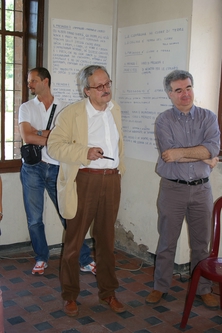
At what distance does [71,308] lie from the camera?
2.95 metres

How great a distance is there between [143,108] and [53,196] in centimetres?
117

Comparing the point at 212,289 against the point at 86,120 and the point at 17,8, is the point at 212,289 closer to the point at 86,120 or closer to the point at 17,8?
the point at 86,120

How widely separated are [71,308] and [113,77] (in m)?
2.37

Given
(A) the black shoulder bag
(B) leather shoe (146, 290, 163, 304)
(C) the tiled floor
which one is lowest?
(C) the tiled floor

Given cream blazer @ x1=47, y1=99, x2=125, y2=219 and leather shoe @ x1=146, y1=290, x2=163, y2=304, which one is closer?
cream blazer @ x1=47, y1=99, x2=125, y2=219

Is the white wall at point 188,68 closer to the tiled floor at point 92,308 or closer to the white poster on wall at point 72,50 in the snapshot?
the white poster on wall at point 72,50

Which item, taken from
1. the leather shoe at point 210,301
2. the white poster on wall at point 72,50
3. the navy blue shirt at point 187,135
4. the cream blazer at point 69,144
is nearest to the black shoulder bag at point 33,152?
the white poster on wall at point 72,50

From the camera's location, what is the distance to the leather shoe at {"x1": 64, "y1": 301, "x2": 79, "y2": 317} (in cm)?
294

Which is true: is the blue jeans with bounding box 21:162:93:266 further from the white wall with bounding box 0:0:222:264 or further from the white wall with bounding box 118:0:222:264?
the white wall with bounding box 118:0:222:264

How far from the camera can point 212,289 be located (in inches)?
136

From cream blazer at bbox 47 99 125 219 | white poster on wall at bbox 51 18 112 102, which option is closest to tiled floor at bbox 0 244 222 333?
cream blazer at bbox 47 99 125 219

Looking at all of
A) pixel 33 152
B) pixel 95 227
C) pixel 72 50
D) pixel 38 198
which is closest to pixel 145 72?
pixel 72 50

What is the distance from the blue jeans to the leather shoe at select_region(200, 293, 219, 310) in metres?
1.08

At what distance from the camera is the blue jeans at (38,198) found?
12.1ft
